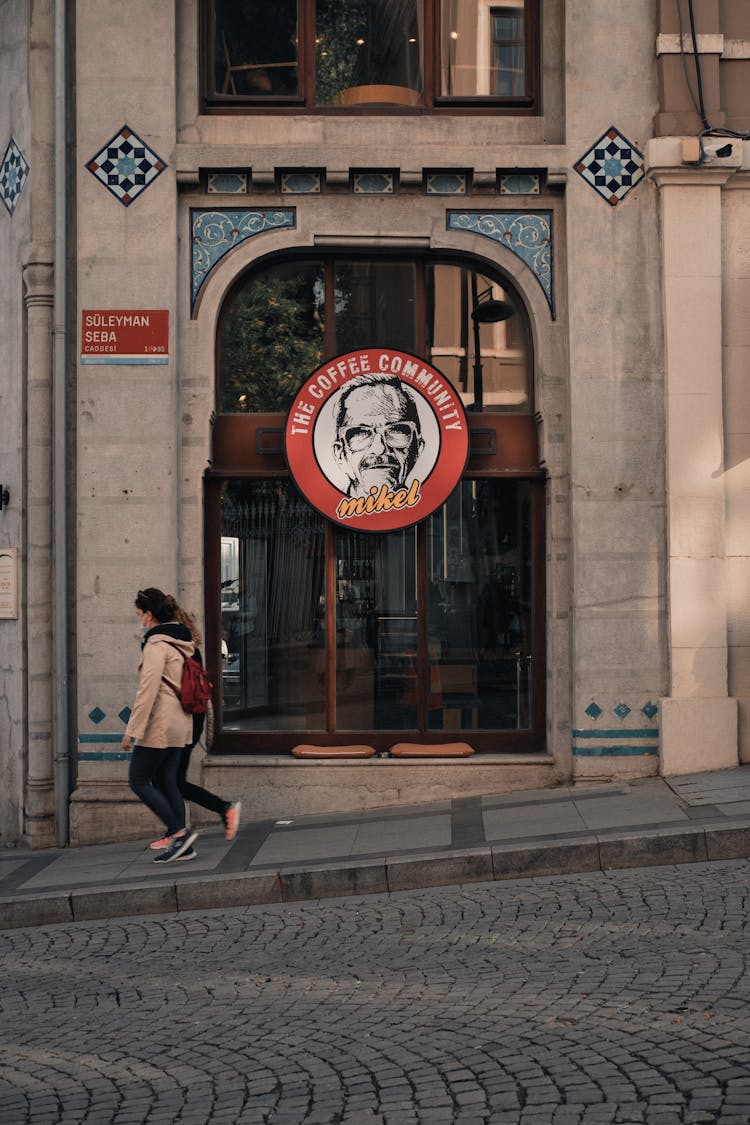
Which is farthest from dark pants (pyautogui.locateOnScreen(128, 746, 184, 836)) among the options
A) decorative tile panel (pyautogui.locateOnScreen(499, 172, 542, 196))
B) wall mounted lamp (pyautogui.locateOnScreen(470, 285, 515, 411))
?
decorative tile panel (pyautogui.locateOnScreen(499, 172, 542, 196))

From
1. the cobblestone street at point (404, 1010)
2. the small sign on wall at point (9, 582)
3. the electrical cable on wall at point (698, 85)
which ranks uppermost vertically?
the electrical cable on wall at point (698, 85)

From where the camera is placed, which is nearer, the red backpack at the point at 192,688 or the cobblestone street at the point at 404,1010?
the cobblestone street at the point at 404,1010

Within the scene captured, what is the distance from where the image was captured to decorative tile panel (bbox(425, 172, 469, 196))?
1174 centimetres

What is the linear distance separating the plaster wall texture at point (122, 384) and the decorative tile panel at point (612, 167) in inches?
139

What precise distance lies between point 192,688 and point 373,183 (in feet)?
15.6

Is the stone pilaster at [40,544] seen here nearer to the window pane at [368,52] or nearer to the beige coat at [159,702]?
the beige coat at [159,702]

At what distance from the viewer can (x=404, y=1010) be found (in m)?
6.05

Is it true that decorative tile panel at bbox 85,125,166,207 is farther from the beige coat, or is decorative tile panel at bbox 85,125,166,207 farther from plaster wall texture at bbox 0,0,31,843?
the beige coat

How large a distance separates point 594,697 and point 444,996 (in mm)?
5463

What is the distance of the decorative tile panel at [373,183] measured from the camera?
11.7m

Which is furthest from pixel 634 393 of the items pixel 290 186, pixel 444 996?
pixel 444 996

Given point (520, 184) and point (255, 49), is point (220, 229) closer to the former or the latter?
point (255, 49)

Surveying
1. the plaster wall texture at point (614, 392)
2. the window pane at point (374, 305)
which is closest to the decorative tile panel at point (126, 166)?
the window pane at point (374, 305)

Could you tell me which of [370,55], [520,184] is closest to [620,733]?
[520,184]
